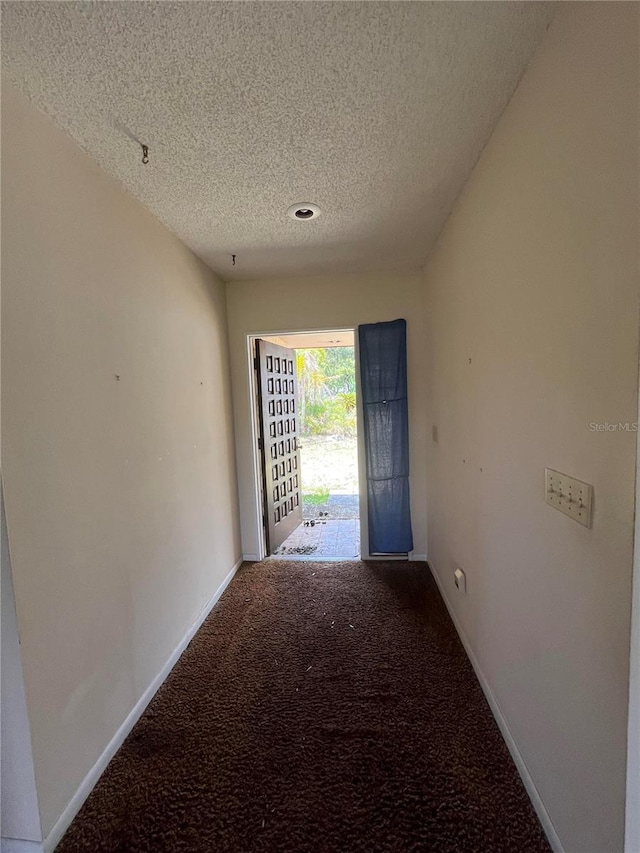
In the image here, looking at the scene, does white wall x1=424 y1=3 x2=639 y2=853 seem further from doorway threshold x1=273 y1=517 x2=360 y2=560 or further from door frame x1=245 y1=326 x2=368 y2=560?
doorway threshold x1=273 y1=517 x2=360 y2=560

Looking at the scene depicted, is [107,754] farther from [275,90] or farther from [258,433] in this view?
[275,90]

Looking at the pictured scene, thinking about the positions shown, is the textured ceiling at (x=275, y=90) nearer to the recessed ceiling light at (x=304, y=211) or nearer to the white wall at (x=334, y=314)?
the recessed ceiling light at (x=304, y=211)

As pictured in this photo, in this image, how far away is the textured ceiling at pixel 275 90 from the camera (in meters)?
0.91

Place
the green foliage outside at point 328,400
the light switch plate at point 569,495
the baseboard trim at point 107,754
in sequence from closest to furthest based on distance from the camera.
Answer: the light switch plate at point 569,495
the baseboard trim at point 107,754
the green foliage outside at point 328,400

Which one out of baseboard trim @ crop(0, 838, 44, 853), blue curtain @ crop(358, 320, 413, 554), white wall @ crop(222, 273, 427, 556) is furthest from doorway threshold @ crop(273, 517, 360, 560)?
baseboard trim @ crop(0, 838, 44, 853)

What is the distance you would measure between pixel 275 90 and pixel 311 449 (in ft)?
18.7

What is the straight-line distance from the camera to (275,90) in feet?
3.69

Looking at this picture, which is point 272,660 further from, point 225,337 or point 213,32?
point 213,32

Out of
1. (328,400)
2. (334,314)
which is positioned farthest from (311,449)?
(334,314)

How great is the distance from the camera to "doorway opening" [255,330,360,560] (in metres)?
3.17

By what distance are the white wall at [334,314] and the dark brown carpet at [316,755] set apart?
1.31 metres

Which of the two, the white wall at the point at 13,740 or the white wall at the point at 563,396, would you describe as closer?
the white wall at the point at 563,396

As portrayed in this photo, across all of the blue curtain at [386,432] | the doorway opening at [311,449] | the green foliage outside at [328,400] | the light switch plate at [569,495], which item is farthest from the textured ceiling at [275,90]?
the green foliage outside at [328,400]

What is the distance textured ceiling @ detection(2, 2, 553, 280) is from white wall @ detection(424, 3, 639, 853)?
19cm
